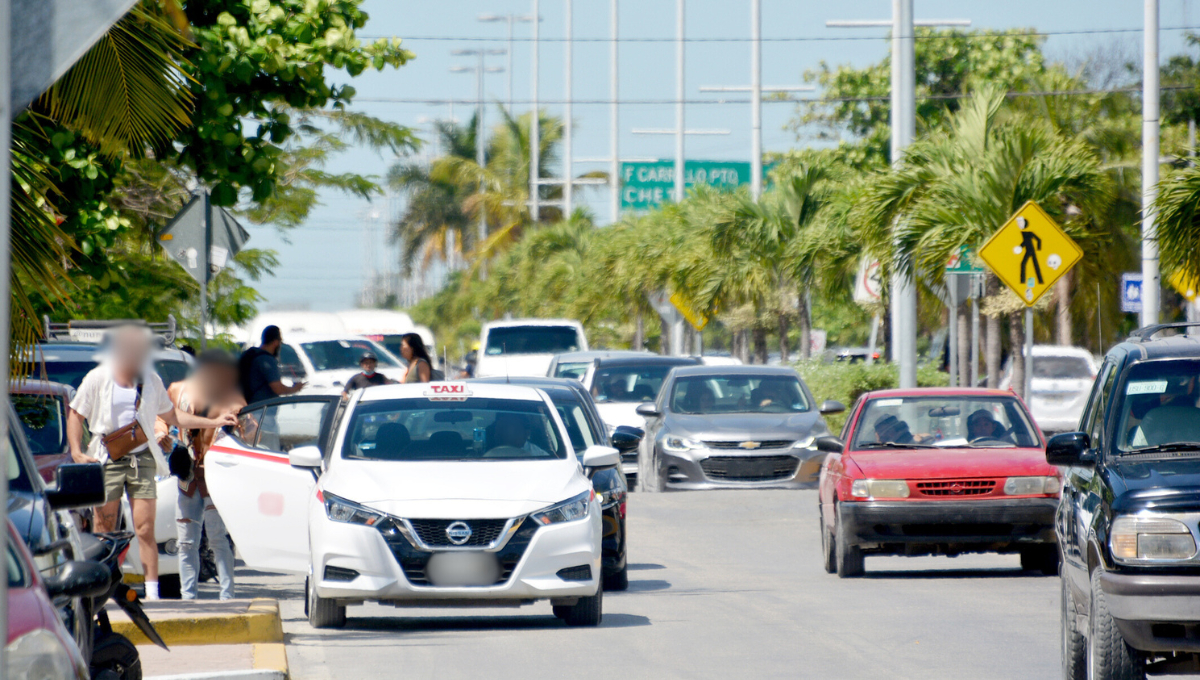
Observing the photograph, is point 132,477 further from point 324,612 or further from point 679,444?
point 679,444

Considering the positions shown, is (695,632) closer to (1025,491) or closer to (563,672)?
(563,672)

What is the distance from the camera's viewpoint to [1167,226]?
1576 centimetres

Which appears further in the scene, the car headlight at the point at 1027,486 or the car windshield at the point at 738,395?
the car windshield at the point at 738,395

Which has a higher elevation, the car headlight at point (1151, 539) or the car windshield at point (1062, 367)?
the car headlight at point (1151, 539)

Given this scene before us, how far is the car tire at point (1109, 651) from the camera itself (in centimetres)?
708

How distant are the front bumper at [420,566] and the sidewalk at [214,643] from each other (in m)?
0.45

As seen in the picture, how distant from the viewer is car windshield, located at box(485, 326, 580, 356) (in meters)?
34.4

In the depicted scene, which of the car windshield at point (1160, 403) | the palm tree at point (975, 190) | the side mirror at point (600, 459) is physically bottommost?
the side mirror at point (600, 459)

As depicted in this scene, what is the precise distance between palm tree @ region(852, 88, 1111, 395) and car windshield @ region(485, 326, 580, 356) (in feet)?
38.1

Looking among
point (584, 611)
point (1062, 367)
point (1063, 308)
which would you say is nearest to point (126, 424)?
point (584, 611)

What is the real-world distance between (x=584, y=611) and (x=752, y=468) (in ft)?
33.6

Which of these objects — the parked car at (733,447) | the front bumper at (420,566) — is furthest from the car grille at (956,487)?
the parked car at (733,447)

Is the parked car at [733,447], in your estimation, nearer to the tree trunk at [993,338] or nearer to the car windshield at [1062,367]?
the tree trunk at [993,338]

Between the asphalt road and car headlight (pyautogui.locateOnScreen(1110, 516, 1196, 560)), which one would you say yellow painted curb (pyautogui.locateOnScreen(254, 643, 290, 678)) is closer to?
the asphalt road
